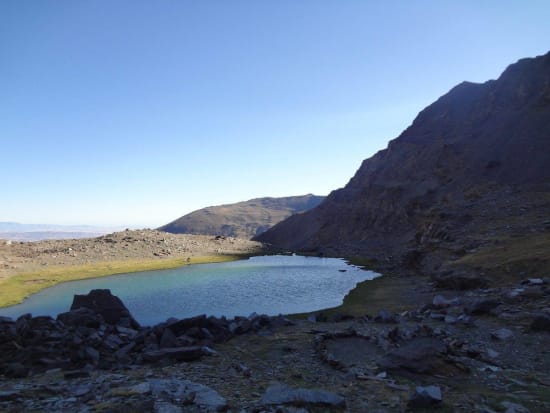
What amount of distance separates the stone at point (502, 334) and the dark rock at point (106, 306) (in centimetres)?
2518

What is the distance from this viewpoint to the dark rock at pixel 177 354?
2052cm

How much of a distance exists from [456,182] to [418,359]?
11038 centimetres

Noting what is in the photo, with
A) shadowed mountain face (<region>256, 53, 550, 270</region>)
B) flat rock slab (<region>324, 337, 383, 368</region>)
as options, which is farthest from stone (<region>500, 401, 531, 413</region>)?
shadowed mountain face (<region>256, 53, 550, 270</region>)

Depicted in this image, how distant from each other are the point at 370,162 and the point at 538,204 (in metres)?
130

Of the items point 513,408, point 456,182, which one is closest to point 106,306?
point 513,408

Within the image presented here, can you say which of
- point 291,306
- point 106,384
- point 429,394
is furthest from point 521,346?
point 291,306

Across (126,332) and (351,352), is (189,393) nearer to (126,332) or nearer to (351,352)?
(351,352)

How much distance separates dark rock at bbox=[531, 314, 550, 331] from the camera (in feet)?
72.4

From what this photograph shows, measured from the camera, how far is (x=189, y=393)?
14695 millimetres

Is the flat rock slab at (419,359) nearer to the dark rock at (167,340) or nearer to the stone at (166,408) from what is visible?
the stone at (166,408)

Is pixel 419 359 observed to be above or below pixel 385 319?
above

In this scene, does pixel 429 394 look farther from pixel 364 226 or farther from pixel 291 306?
pixel 364 226

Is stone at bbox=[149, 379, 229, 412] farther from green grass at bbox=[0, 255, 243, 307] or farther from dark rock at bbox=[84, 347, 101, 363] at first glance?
green grass at bbox=[0, 255, 243, 307]

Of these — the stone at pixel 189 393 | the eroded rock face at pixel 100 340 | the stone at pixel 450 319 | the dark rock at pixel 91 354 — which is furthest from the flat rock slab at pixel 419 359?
the dark rock at pixel 91 354
